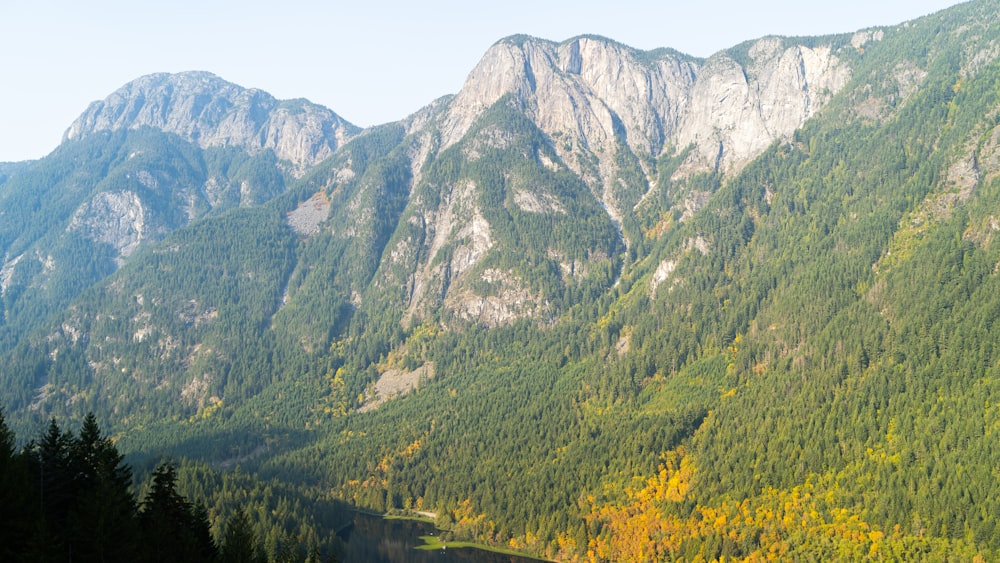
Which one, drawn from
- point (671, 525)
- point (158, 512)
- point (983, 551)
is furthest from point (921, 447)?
point (158, 512)

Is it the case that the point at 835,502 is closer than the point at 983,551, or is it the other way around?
the point at 983,551

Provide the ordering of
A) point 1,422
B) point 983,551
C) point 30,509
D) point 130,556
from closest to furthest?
point 30,509, point 130,556, point 1,422, point 983,551

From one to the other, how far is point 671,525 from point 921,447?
60.3 meters

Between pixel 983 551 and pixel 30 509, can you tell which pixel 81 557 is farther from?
pixel 983 551

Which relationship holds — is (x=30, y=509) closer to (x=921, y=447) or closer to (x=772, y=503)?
(x=772, y=503)

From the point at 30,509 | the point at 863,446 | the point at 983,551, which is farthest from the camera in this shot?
the point at 863,446

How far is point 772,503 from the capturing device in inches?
7598

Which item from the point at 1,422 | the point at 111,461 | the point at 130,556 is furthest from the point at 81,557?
the point at 1,422

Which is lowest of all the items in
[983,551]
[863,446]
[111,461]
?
[983,551]

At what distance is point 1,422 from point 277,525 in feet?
398

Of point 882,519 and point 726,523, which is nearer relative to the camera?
point 882,519

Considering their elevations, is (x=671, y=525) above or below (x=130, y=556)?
below

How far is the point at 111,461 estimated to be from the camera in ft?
238

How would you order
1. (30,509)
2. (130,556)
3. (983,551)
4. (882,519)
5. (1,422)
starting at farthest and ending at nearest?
(882,519), (983,551), (1,422), (130,556), (30,509)
